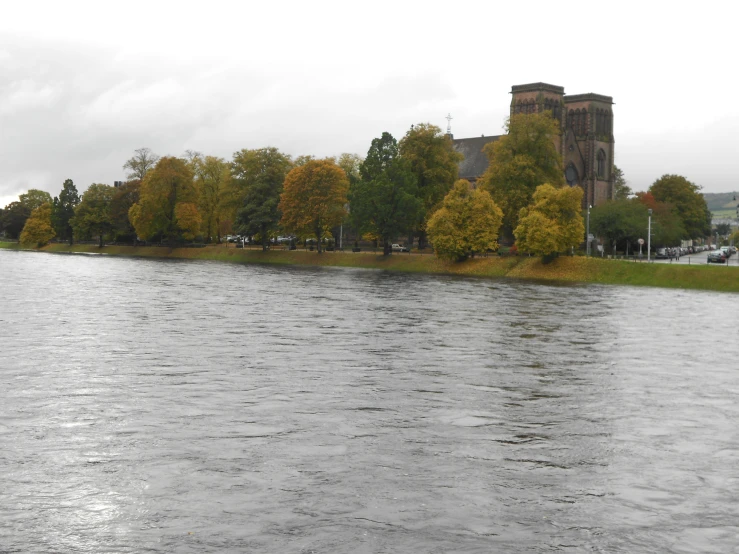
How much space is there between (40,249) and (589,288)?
146989mm

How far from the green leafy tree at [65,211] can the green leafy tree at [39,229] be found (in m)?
1.36

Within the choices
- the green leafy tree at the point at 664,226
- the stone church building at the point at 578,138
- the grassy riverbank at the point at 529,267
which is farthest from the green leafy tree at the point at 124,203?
the green leafy tree at the point at 664,226

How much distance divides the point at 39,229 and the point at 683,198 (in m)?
138

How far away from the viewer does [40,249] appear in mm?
189250

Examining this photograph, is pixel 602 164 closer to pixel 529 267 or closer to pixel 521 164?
pixel 521 164

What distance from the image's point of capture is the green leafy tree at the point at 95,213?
545ft

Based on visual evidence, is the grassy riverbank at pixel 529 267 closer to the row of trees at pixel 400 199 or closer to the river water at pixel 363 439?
the row of trees at pixel 400 199

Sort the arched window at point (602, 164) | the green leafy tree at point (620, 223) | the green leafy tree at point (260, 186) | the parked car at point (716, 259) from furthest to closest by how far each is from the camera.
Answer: the arched window at point (602, 164) → the green leafy tree at point (260, 186) → the green leafy tree at point (620, 223) → the parked car at point (716, 259)

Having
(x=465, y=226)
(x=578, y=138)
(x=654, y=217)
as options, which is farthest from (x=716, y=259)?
(x=578, y=138)

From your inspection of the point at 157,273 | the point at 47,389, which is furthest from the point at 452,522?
the point at 157,273

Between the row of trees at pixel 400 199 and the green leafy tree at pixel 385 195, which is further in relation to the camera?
the green leafy tree at pixel 385 195

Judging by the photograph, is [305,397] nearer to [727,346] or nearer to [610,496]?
[610,496]

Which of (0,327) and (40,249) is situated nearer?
(0,327)

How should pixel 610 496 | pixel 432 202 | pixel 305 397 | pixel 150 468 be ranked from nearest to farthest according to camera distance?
pixel 610 496 → pixel 150 468 → pixel 305 397 → pixel 432 202
